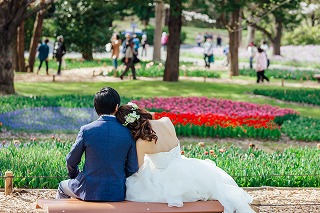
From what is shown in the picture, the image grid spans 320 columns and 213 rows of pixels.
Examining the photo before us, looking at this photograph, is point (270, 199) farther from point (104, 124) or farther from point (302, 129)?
point (302, 129)

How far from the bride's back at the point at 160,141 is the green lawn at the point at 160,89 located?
13442 mm

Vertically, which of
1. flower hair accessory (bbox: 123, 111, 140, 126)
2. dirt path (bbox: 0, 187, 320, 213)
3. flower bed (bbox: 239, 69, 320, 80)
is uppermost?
flower hair accessory (bbox: 123, 111, 140, 126)

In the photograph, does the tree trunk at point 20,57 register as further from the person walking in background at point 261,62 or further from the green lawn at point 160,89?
the person walking in background at point 261,62

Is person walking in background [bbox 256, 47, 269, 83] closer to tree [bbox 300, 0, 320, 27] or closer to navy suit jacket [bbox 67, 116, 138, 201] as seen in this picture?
tree [bbox 300, 0, 320, 27]

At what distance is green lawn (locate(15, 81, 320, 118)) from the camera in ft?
71.6

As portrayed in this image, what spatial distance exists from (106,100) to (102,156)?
18.7 inches

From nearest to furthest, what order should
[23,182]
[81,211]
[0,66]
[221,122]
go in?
[81,211] < [23,182] < [221,122] < [0,66]

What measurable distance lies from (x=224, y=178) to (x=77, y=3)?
30056mm

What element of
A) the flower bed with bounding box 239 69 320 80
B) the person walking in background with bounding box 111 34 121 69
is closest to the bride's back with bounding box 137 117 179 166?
the person walking in background with bounding box 111 34 121 69

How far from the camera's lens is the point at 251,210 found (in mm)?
7027

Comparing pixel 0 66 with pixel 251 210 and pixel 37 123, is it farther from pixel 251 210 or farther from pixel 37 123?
pixel 251 210

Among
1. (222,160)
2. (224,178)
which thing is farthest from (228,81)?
(224,178)

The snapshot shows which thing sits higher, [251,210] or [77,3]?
[77,3]

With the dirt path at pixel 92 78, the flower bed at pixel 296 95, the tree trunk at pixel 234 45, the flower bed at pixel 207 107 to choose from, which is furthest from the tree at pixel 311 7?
the flower bed at pixel 207 107
